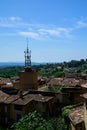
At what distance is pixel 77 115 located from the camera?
73.9 feet

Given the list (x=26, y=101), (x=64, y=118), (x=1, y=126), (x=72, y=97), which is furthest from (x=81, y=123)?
(x=1, y=126)

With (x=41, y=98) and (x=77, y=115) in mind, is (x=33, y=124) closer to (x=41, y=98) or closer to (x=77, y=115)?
(x=77, y=115)

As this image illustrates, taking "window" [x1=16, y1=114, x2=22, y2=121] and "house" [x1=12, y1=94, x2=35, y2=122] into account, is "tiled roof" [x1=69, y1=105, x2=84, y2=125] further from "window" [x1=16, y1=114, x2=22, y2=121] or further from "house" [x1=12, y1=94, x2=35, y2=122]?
"window" [x1=16, y1=114, x2=22, y2=121]

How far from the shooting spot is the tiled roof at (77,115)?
831 inches

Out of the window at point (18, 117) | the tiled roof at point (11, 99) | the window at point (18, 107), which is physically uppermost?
the tiled roof at point (11, 99)

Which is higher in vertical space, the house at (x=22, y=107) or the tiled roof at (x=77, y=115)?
the tiled roof at (x=77, y=115)

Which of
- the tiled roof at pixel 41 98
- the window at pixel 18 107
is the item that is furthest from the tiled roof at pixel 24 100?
the tiled roof at pixel 41 98

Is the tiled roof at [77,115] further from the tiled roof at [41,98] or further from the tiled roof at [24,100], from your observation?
the tiled roof at [24,100]

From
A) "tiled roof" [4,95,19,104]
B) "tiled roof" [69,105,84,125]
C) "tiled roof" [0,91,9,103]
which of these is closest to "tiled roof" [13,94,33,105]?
"tiled roof" [4,95,19,104]

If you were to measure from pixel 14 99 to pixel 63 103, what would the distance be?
7206 millimetres

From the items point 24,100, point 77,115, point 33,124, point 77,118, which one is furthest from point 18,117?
point 77,118

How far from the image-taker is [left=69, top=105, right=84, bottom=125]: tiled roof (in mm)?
21112

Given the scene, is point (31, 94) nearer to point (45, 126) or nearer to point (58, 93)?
point (58, 93)

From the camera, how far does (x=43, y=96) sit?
36969mm
